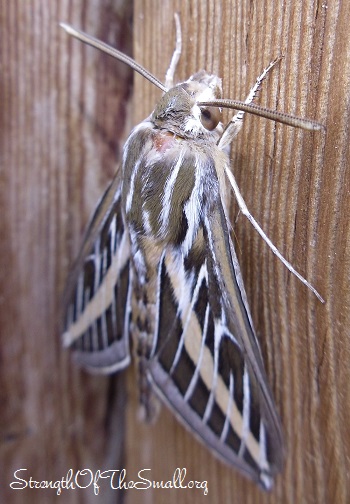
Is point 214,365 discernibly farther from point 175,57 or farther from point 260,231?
point 175,57

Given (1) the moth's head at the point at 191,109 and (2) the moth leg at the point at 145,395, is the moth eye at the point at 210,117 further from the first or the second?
(2) the moth leg at the point at 145,395

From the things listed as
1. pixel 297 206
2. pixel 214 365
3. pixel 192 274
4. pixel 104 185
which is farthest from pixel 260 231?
pixel 104 185

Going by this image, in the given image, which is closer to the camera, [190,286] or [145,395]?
[190,286]

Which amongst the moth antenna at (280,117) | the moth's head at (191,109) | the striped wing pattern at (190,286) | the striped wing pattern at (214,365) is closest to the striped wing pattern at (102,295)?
the striped wing pattern at (190,286)

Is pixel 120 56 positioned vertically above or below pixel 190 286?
above

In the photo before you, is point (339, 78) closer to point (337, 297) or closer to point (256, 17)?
point (256, 17)

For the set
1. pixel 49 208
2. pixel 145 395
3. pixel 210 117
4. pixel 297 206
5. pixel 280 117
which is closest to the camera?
pixel 280 117
